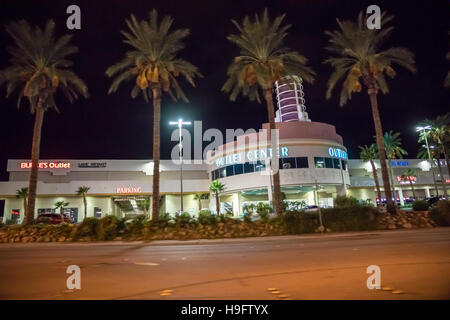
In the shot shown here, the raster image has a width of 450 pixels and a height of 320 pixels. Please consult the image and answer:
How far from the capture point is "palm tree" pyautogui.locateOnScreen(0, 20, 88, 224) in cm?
2123

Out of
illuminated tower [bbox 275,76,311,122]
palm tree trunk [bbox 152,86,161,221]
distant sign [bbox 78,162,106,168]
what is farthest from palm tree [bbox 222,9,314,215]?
illuminated tower [bbox 275,76,311,122]

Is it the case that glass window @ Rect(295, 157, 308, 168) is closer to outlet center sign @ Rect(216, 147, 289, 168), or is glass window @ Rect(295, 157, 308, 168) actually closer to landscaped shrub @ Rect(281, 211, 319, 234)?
outlet center sign @ Rect(216, 147, 289, 168)

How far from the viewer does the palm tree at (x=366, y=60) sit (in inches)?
878

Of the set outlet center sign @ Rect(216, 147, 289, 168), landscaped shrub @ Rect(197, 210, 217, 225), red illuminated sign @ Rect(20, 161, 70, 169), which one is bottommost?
landscaped shrub @ Rect(197, 210, 217, 225)

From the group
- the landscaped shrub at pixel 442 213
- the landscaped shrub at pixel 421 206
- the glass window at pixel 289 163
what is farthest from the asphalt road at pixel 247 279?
the glass window at pixel 289 163

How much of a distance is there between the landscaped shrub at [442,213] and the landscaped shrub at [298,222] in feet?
29.4

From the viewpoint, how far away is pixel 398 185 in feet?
197

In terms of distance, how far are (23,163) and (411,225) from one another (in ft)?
192

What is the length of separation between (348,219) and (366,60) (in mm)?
13024

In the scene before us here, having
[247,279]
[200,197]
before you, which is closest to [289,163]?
[200,197]

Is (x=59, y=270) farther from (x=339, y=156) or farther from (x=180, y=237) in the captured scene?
(x=339, y=156)

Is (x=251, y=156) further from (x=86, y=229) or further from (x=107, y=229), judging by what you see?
(x=86, y=229)

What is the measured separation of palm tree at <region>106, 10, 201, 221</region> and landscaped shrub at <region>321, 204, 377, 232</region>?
1205 cm

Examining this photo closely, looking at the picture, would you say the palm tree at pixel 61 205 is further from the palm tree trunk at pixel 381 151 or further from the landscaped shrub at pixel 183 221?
the palm tree trunk at pixel 381 151
